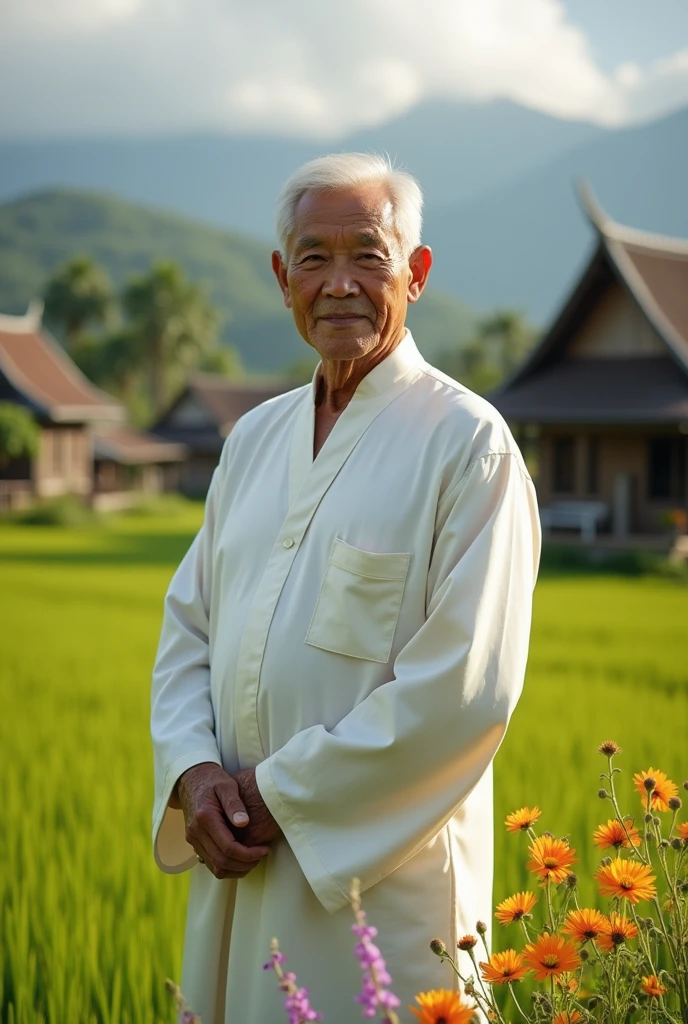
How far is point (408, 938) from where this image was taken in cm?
149

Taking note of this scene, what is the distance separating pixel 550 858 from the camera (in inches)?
53.2

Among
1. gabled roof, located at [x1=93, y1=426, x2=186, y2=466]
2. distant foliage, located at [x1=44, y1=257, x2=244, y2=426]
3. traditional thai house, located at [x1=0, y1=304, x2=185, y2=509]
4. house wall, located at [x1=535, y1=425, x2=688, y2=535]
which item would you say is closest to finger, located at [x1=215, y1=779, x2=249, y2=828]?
house wall, located at [x1=535, y1=425, x2=688, y2=535]

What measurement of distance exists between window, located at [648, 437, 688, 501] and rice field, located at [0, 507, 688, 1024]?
2.52 m

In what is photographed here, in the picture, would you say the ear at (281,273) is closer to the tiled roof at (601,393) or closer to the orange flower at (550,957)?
the orange flower at (550,957)

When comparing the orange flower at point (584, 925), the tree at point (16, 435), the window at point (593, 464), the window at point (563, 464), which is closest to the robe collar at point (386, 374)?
the orange flower at point (584, 925)

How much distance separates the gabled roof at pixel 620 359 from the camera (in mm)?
12453

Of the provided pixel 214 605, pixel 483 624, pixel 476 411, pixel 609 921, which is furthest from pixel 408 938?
pixel 476 411

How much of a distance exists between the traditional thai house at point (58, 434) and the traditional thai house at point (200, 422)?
177 centimetres

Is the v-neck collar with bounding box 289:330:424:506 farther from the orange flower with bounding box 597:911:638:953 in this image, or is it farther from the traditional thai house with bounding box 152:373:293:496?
the traditional thai house with bounding box 152:373:293:496

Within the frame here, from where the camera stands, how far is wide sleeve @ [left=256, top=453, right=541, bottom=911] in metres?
1.41

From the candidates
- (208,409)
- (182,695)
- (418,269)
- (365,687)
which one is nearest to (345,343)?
(418,269)

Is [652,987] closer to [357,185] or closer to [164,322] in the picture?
[357,185]

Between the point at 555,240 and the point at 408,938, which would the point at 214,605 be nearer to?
the point at 408,938

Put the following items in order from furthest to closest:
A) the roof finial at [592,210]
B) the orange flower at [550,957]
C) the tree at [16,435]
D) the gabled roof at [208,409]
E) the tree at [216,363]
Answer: the tree at [216,363]
the gabled roof at [208,409]
the tree at [16,435]
the roof finial at [592,210]
the orange flower at [550,957]
